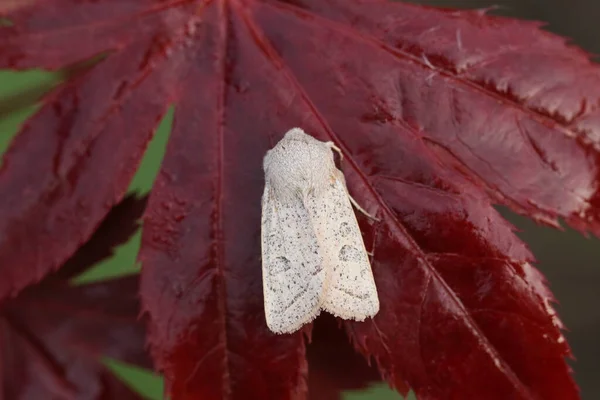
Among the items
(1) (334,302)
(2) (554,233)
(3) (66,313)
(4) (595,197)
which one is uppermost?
(4) (595,197)

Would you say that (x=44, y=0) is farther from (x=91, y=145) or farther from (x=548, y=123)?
(x=548, y=123)

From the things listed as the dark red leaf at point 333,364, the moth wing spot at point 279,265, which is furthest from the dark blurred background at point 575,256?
the moth wing spot at point 279,265

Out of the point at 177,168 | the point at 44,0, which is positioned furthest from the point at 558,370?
the point at 44,0

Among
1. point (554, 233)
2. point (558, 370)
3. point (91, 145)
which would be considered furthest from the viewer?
point (554, 233)

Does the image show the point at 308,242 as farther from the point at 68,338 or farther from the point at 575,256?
the point at 575,256

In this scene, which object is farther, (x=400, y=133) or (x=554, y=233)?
(x=554, y=233)

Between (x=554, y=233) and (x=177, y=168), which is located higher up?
(x=177, y=168)

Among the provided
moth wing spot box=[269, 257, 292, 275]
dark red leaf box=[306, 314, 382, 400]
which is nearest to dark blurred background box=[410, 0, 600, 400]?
dark red leaf box=[306, 314, 382, 400]
